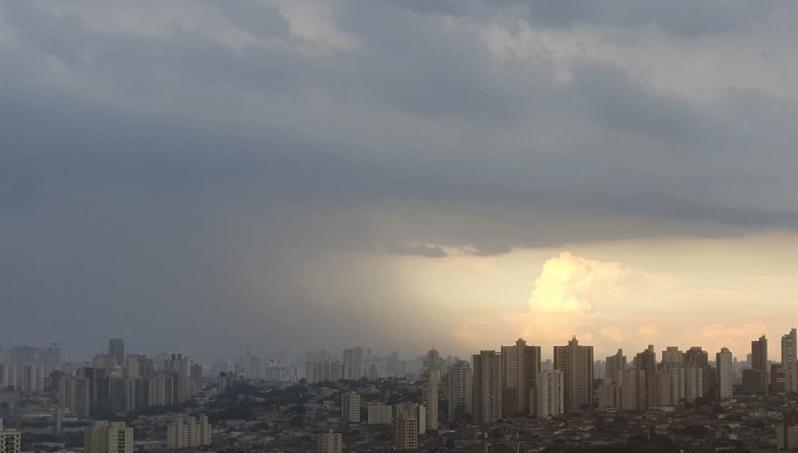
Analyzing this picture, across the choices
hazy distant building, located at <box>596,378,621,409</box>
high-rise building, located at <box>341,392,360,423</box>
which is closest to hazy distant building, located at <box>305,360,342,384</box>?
high-rise building, located at <box>341,392,360,423</box>

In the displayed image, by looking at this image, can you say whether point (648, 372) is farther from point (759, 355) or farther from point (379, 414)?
point (379, 414)

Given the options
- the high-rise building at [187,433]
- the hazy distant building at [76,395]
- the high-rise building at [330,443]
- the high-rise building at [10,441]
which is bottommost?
the high-rise building at [330,443]

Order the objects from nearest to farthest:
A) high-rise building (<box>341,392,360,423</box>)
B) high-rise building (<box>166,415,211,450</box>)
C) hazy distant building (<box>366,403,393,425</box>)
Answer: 1. high-rise building (<box>166,415,211,450</box>)
2. hazy distant building (<box>366,403,393,425</box>)
3. high-rise building (<box>341,392,360,423</box>)

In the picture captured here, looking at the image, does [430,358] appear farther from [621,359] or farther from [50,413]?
[50,413]

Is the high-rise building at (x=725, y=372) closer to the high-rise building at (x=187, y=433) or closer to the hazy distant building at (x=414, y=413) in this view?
the hazy distant building at (x=414, y=413)

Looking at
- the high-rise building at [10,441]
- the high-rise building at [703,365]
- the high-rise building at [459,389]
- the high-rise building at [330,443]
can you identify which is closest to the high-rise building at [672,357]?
the high-rise building at [703,365]

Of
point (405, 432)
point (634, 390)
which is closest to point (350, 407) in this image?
point (405, 432)

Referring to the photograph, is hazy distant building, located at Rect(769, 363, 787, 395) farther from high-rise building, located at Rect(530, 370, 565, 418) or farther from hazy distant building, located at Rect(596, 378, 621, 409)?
high-rise building, located at Rect(530, 370, 565, 418)
